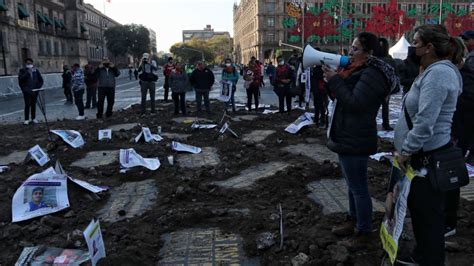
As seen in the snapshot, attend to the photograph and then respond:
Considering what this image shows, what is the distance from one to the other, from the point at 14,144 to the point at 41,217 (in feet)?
17.5

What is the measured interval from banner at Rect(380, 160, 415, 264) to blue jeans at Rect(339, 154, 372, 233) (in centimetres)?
34

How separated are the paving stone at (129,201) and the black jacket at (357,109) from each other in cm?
250

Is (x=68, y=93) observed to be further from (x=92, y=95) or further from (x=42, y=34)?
(x=42, y=34)

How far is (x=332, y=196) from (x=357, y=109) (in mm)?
2105

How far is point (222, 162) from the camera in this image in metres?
7.41

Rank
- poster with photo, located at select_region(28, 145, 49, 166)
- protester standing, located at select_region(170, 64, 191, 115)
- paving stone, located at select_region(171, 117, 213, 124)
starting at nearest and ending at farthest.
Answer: poster with photo, located at select_region(28, 145, 49, 166) < paving stone, located at select_region(171, 117, 213, 124) < protester standing, located at select_region(170, 64, 191, 115)

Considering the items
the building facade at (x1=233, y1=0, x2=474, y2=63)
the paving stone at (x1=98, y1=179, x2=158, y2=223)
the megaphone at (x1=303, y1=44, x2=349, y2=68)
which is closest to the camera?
the megaphone at (x1=303, y1=44, x2=349, y2=68)

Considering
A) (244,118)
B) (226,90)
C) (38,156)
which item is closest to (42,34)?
(226,90)

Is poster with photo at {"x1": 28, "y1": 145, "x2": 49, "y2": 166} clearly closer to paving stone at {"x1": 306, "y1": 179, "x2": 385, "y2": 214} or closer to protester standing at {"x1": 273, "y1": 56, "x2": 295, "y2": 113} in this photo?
paving stone at {"x1": 306, "y1": 179, "x2": 385, "y2": 214}

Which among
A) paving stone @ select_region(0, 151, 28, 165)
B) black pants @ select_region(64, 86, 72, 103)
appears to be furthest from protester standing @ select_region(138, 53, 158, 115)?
black pants @ select_region(64, 86, 72, 103)

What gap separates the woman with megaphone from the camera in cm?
344

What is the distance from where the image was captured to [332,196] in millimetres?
5355

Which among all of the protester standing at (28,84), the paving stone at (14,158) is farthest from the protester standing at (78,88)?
the paving stone at (14,158)

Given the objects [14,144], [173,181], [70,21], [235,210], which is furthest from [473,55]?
[70,21]
